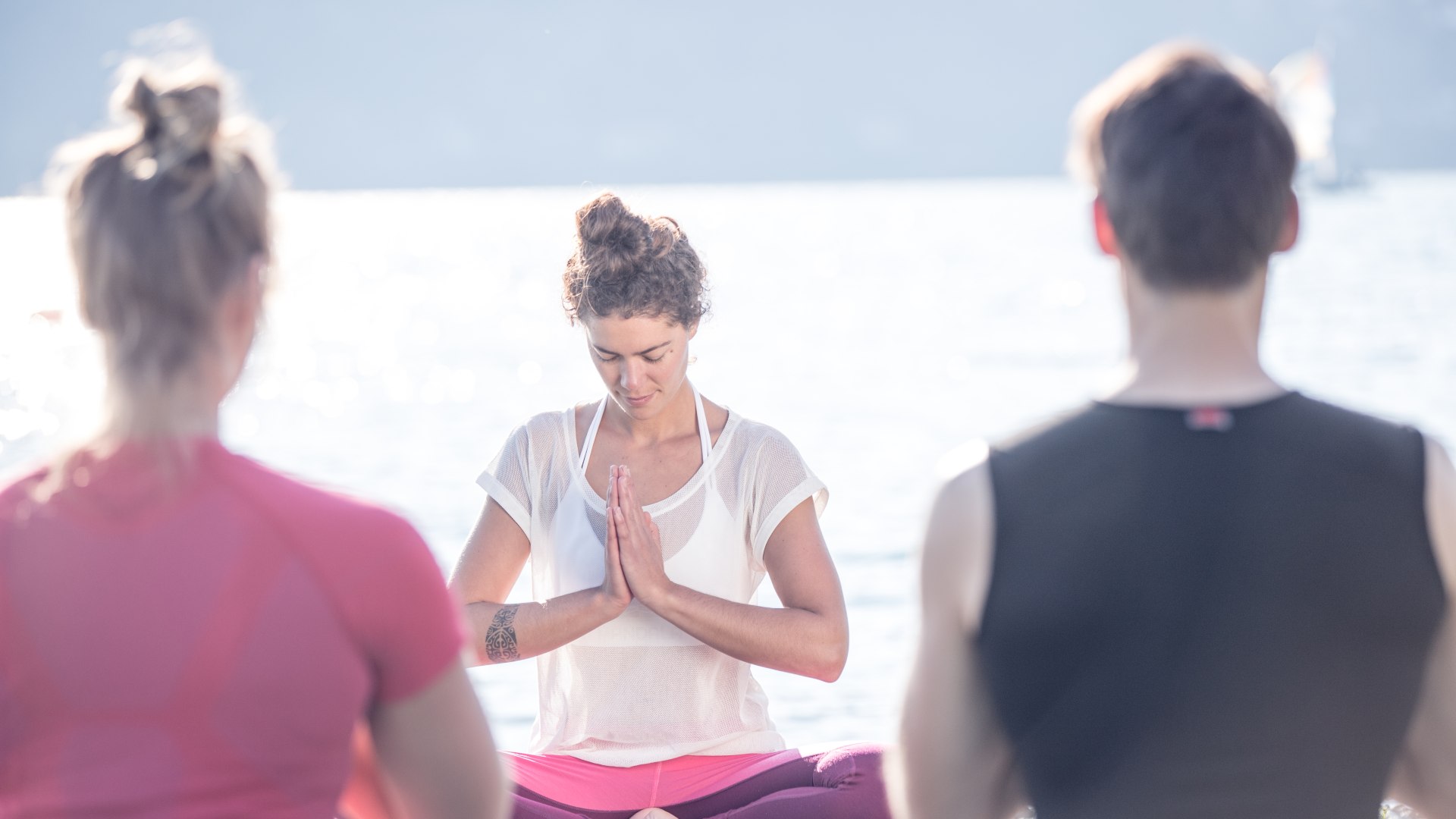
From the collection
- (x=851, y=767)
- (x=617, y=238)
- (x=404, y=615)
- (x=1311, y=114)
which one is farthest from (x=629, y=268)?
(x=1311, y=114)

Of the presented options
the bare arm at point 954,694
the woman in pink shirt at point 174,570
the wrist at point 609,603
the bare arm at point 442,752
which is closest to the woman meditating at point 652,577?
the wrist at point 609,603

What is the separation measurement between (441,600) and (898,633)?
6.95 m

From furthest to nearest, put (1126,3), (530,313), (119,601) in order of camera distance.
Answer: (1126,3), (530,313), (119,601)

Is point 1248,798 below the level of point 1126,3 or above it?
below

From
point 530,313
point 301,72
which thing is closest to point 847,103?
point 301,72

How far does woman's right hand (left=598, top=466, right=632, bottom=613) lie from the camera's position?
126 inches

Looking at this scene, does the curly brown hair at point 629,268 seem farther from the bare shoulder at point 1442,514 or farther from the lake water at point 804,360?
the bare shoulder at point 1442,514

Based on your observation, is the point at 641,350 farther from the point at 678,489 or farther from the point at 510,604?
the point at 510,604

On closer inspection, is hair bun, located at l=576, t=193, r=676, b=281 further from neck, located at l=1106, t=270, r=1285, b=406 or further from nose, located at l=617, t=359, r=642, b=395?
neck, located at l=1106, t=270, r=1285, b=406

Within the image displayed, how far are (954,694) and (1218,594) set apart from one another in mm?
341

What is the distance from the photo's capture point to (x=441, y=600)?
1.71 meters

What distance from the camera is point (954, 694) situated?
187cm

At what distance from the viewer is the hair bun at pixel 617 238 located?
337cm

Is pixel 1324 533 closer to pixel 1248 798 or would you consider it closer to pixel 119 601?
pixel 1248 798
